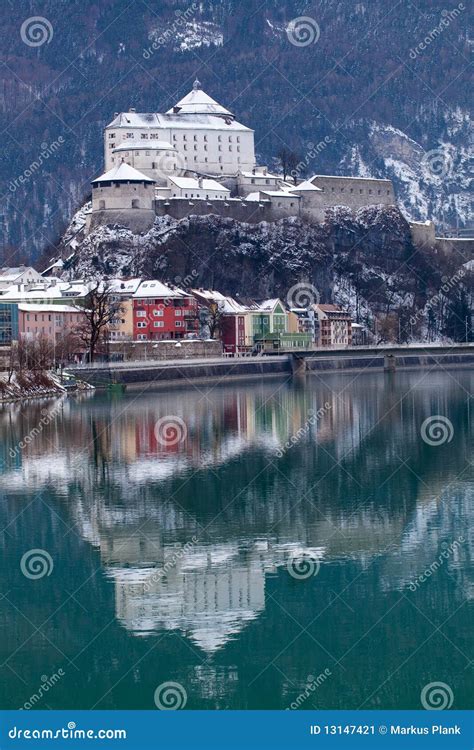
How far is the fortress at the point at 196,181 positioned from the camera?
93875 millimetres

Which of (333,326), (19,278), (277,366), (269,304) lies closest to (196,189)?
(269,304)

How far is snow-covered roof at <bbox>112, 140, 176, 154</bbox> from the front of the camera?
3920 inches

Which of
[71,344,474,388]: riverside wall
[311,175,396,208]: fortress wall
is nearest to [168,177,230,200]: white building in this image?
[311,175,396,208]: fortress wall

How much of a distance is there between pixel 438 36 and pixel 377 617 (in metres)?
186

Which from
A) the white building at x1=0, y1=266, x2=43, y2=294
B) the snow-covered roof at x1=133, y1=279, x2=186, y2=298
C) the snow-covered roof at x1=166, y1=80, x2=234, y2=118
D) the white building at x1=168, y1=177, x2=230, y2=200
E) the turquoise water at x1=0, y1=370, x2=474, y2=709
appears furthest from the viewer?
the snow-covered roof at x1=166, y1=80, x2=234, y2=118

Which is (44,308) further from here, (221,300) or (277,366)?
(221,300)

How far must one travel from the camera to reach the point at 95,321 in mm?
74188

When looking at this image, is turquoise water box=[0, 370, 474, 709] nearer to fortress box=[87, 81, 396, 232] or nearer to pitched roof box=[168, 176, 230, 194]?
fortress box=[87, 81, 396, 232]

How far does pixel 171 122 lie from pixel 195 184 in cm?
943

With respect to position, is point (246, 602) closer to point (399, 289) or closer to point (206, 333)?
point (206, 333)

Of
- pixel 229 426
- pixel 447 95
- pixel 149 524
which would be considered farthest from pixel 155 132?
pixel 447 95

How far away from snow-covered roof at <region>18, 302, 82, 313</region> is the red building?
166 inches

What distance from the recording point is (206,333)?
85.7 metres

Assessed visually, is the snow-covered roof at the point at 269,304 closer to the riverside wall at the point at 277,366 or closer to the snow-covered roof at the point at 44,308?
the riverside wall at the point at 277,366
